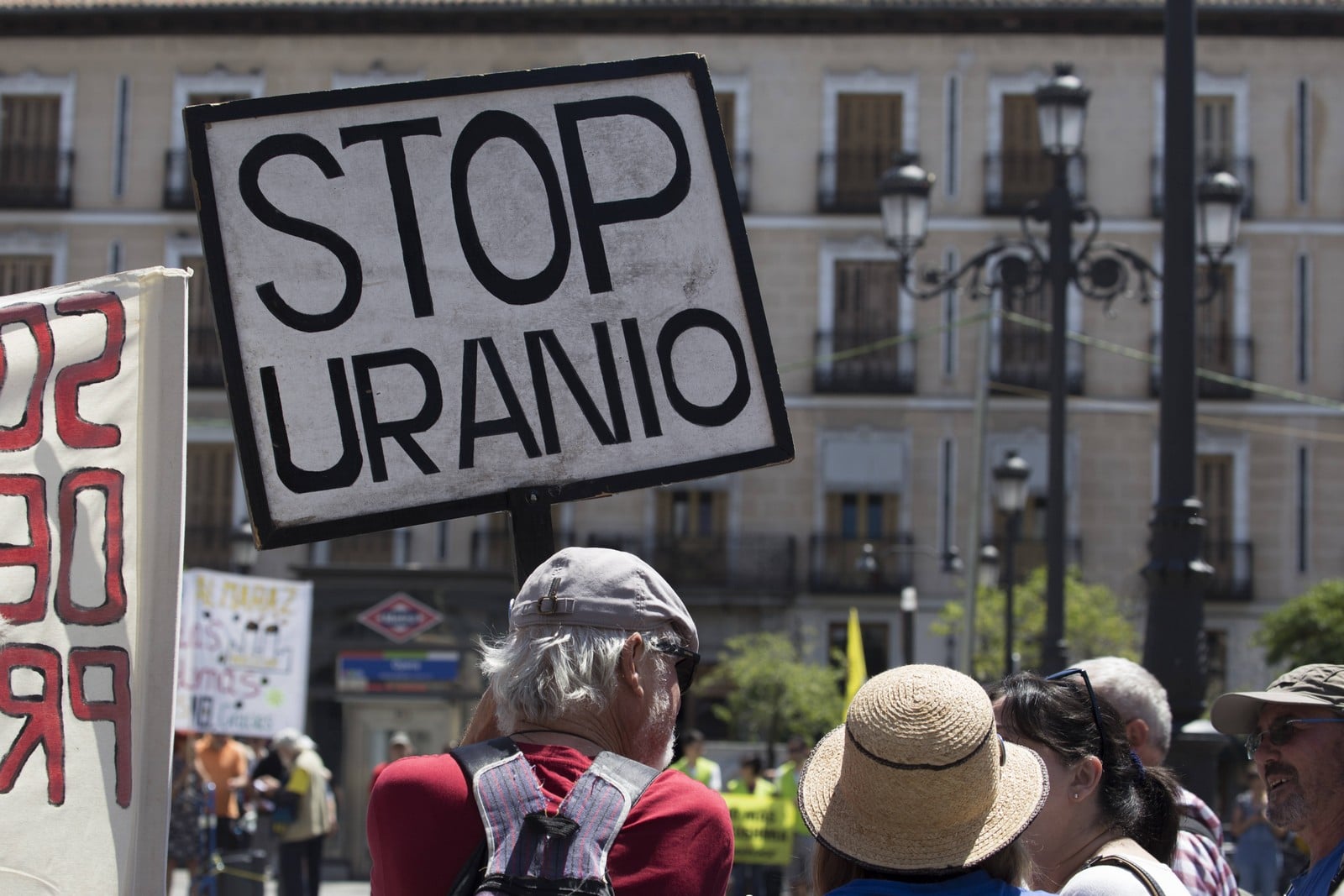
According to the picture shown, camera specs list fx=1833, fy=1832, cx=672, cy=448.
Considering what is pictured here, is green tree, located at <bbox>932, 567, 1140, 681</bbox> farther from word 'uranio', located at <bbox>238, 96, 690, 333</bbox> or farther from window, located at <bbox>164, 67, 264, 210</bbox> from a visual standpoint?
word 'uranio', located at <bbox>238, 96, 690, 333</bbox>

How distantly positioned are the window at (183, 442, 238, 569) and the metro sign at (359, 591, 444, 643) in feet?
44.4

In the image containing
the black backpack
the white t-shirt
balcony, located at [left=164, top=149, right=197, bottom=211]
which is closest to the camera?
the black backpack

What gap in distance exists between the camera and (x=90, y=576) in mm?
3396

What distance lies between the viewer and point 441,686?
72.8 feet

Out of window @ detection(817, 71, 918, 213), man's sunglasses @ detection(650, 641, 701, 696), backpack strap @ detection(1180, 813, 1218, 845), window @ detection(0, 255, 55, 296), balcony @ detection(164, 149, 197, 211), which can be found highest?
window @ detection(817, 71, 918, 213)

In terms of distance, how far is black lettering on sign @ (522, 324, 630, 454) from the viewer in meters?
3.49

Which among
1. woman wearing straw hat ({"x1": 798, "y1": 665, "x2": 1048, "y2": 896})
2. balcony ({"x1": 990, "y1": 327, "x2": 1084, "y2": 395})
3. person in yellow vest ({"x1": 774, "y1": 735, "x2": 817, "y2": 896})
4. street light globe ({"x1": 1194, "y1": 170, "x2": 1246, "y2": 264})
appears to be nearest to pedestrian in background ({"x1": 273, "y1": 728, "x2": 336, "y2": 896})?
person in yellow vest ({"x1": 774, "y1": 735, "x2": 817, "y2": 896})

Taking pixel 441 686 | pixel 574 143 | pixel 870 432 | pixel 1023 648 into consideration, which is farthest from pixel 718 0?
pixel 574 143

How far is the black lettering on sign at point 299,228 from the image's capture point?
11.6ft

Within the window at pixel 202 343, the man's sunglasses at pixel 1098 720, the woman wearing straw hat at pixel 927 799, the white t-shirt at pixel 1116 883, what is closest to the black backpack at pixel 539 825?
the woman wearing straw hat at pixel 927 799

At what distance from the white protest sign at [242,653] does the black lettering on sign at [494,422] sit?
12111 millimetres

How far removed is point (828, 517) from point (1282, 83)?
40.6 feet

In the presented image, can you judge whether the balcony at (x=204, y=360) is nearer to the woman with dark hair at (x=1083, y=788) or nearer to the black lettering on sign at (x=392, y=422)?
the black lettering on sign at (x=392, y=422)

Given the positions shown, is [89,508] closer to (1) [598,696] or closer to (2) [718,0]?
(1) [598,696]
